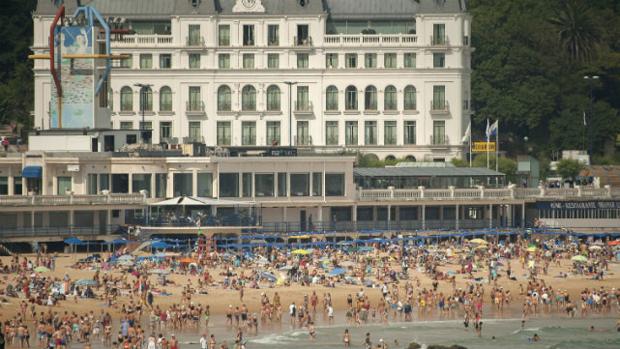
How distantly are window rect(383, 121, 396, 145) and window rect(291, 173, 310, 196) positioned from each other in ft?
78.8

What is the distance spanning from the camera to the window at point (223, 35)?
153 metres

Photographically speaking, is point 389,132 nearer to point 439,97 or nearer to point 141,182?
point 439,97

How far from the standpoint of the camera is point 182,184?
417ft

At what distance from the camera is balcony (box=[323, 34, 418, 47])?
500 feet

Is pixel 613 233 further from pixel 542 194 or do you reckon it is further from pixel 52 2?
pixel 52 2

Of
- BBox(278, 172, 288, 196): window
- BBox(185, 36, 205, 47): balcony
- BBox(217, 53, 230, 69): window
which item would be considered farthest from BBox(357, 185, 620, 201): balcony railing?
BBox(185, 36, 205, 47): balcony

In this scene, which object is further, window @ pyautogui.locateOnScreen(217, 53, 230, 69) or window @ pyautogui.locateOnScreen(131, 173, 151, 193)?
window @ pyautogui.locateOnScreen(217, 53, 230, 69)

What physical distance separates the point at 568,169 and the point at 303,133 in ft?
68.6

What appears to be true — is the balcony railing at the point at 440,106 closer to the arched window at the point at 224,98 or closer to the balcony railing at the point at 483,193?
the arched window at the point at 224,98

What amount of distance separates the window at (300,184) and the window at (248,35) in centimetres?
2710

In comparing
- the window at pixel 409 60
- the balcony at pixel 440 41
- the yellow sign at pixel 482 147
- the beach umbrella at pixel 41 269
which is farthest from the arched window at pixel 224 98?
the beach umbrella at pixel 41 269

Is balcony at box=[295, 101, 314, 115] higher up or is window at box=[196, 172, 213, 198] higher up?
balcony at box=[295, 101, 314, 115]

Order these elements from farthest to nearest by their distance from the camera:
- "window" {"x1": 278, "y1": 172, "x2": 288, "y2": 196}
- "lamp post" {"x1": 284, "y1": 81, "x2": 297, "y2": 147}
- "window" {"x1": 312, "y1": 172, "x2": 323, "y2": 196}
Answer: "lamp post" {"x1": 284, "y1": 81, "x2": 297, "y2": 147}, "window" {"x1": 312, "y1": 172, "x2": 323, "y2": 196}, "window" {"x1": 278, "y1": 172, "x2": 288, "y2": 196}

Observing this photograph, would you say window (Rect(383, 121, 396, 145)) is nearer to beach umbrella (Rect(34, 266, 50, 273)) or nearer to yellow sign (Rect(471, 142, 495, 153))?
yellow sign (Rect(471, 142, 495, 153))
